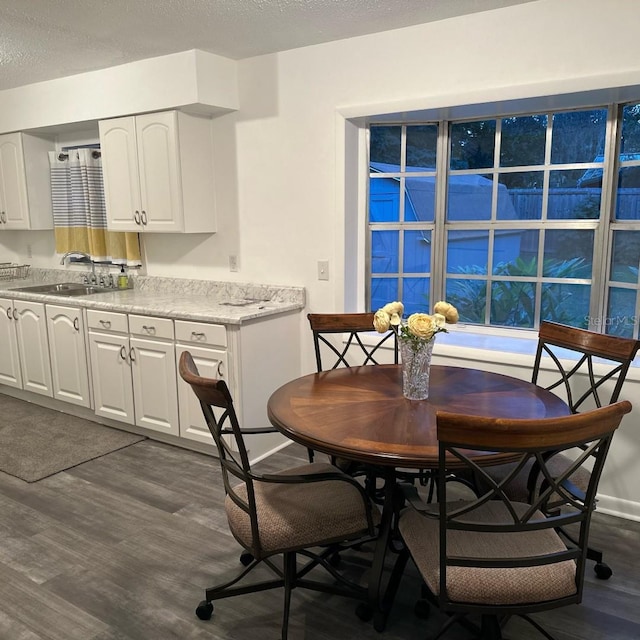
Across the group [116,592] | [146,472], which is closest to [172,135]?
[146,472]

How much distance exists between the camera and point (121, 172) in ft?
12.7

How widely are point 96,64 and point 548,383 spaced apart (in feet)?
11.1

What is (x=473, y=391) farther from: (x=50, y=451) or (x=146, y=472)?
(x=50, y=451)

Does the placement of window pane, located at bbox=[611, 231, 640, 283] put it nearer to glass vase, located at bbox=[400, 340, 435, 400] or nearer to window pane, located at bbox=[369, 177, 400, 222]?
window pane, located at bbox=[369, 177, 400, 222]

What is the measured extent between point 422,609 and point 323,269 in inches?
79.0

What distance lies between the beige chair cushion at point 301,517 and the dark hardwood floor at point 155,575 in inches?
15.6

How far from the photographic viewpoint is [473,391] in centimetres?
219

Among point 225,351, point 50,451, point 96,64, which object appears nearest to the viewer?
point 225,351

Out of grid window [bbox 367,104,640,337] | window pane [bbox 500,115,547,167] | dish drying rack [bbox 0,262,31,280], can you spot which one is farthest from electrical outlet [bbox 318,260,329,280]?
dish drying rack [bbox 0,262,31,280]

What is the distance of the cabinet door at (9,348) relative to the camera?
4320 mm

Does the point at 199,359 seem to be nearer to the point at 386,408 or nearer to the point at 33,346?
the point at 386,408

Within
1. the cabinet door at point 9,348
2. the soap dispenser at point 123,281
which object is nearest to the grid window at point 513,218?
the soap dispenser at point 123,281

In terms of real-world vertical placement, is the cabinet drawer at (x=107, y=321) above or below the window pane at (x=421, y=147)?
below

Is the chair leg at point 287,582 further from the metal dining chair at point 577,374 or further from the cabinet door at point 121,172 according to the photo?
the cabinet door at point 121,172
